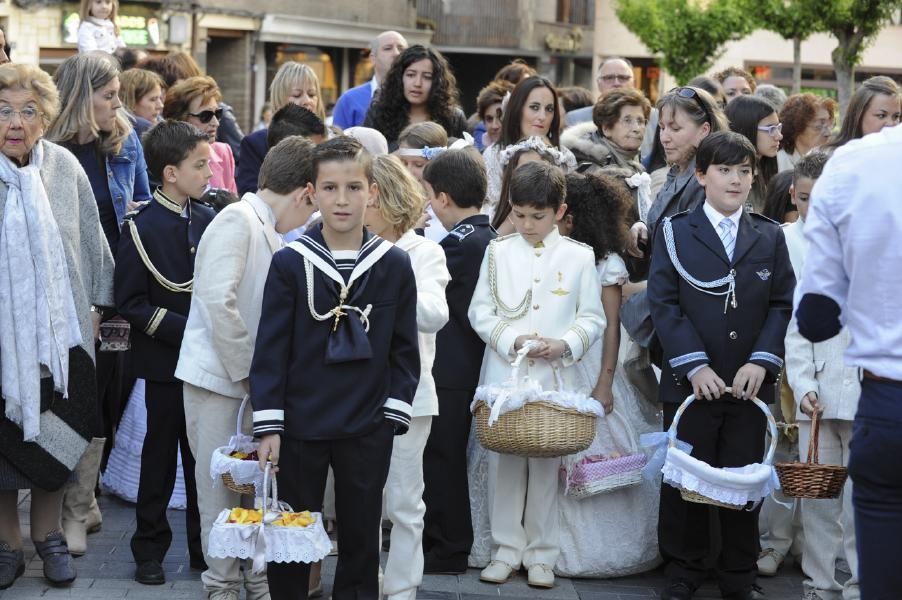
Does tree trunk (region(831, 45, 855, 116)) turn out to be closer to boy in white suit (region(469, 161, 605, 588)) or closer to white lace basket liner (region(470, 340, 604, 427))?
boy in white suit (region(469, 161, 605, 588))

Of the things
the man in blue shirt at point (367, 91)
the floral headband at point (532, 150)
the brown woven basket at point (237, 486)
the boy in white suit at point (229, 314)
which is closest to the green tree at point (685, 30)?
the man in blue shirt at point (367, 91)

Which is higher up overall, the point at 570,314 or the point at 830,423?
the point at 570,314

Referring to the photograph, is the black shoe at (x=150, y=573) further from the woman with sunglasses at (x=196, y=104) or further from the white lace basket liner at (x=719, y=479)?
the woman with sunglasses at (x=196, y=104)

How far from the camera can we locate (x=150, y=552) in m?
6.36

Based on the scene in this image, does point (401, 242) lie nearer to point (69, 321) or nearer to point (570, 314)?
point (570, 314)

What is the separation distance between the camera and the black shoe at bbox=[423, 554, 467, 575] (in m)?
6.69

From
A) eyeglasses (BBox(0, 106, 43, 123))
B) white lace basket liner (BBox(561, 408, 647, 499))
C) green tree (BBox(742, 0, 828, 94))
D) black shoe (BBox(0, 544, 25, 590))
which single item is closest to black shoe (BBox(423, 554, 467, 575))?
white lace basket liner (BBox(561, 408, 647, 499))

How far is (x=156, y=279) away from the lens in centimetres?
635

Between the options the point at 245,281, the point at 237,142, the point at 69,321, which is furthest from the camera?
the point at 237,142

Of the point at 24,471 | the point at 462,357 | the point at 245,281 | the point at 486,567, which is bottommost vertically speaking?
the point at 486,567

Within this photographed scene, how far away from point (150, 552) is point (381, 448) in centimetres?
164

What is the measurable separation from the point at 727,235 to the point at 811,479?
3.77 feet

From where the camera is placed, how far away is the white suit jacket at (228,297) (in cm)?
568

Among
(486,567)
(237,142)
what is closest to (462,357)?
(486,567)
